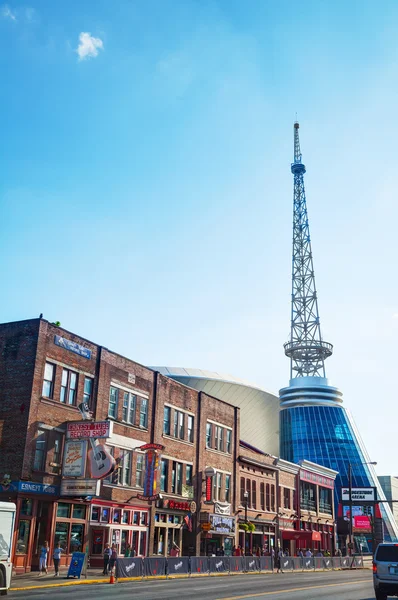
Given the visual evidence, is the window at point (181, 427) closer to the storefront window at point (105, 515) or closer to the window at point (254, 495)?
the storefront window at point (105, 515)

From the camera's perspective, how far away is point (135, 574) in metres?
32.7

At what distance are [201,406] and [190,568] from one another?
56.7 feet

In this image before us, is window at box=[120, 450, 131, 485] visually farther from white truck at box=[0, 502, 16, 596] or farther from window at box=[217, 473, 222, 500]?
white truck at box=[0, 502, 16, 596]

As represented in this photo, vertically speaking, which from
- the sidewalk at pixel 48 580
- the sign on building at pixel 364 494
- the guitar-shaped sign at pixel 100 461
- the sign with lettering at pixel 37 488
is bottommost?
the sidewalk at pixel 48 580

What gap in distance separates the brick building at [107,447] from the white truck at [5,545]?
10172 millimetres

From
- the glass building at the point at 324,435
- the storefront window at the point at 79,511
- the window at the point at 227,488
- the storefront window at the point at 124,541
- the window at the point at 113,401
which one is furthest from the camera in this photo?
the glass building at the point at 324,435

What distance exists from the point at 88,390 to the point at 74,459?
5177 mm

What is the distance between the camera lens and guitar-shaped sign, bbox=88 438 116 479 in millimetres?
34125

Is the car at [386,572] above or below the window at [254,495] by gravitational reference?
below

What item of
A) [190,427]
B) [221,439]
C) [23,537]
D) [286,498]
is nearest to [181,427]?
[190,427]

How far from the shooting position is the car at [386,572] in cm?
2053

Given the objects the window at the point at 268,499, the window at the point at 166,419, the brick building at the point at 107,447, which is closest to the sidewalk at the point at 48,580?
the brick building at the point at 107,447

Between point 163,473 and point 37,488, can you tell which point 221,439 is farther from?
point 37,488

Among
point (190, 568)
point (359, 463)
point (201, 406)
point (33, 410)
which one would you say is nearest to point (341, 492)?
point (359, 463)
